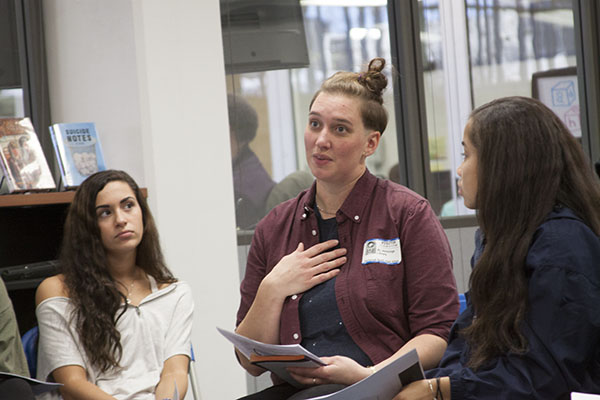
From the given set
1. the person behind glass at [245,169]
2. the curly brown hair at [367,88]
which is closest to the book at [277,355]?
the curly brown hair at [367,88]

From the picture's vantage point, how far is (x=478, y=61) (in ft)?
15.1

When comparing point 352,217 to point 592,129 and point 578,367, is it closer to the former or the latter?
point 578,367

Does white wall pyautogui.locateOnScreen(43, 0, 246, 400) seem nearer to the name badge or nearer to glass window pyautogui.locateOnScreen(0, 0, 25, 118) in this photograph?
glass window pyautogui.locateOnScreen(0, 0, 25, 118)

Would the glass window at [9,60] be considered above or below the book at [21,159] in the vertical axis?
above

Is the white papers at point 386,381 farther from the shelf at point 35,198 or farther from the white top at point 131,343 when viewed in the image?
the shelf at point 35,198

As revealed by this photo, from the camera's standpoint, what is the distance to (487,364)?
1620 millimetres

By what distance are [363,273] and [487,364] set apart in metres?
0.57

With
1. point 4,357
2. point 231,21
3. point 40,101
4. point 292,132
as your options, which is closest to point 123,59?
point 40,101

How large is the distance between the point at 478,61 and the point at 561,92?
0.58 meters

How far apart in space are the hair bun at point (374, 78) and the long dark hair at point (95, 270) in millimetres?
1117

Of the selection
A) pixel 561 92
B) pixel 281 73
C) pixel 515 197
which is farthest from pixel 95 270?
pixel 561 92

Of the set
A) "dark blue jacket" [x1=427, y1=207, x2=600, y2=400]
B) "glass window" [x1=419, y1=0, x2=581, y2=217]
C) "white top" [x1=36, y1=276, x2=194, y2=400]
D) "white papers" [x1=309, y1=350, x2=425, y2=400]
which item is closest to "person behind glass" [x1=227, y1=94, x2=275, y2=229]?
"glass window" [x1=419, y1=0, x2=581, y2=217]

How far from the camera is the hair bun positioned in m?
2.27

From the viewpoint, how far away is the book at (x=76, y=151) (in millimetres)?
3131
